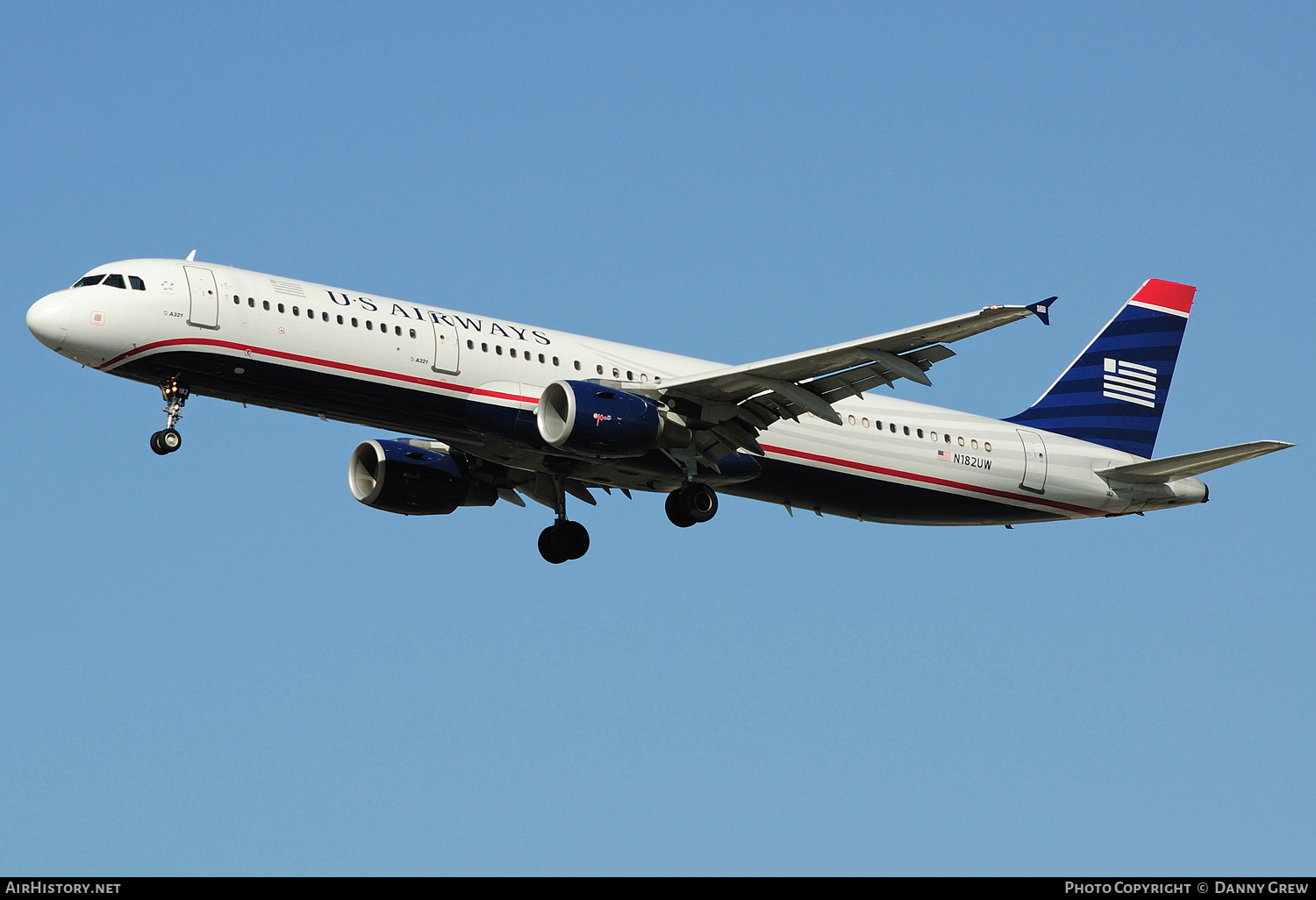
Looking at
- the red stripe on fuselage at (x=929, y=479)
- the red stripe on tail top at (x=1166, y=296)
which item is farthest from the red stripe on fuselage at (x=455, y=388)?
the red stripe on tail top at (x=1166, y=296)

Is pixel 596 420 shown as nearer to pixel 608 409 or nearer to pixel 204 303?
pixel 608 409

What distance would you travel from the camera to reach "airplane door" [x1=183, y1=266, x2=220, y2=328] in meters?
32.7

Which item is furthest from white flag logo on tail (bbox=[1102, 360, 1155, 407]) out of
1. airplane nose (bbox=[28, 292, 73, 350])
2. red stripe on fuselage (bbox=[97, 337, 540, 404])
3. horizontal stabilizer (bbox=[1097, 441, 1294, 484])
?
airplane nose (bbox=[28, 292, 73, 350])

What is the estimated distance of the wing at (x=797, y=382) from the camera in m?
32.0

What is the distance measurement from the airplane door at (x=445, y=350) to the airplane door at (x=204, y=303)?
14.7 feet

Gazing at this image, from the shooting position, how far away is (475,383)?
114 ft

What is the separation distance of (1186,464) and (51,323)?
25777 mm

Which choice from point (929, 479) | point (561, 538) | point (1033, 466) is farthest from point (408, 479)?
point (1033, 466)

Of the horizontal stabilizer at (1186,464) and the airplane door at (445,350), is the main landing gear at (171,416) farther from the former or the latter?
the horizontal stabilizer at (1186,464)

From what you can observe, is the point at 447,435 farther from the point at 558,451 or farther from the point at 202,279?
the point at 202,279

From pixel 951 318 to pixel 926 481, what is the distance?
944cm

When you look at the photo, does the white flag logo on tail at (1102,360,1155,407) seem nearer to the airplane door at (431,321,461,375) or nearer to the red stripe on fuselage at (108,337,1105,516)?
the red stripe on fuselage at (108,337,1105,516)

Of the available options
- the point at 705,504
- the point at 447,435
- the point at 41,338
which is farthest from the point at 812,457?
the point at 41,338
